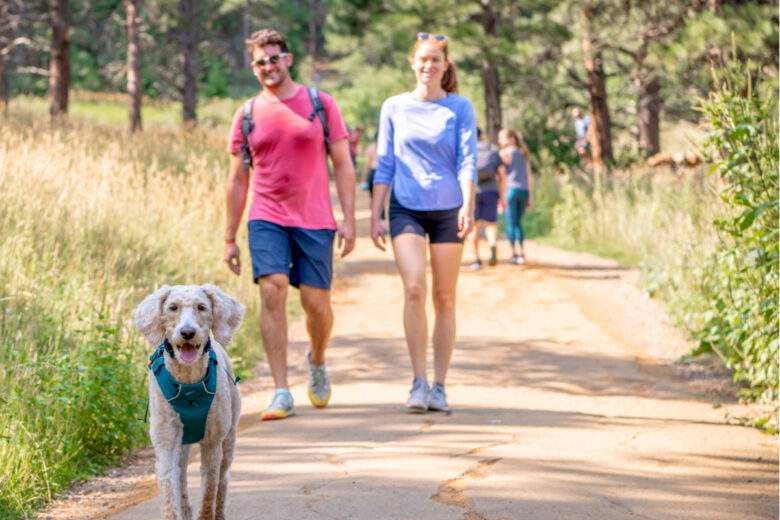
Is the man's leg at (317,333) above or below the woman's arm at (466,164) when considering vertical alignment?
below

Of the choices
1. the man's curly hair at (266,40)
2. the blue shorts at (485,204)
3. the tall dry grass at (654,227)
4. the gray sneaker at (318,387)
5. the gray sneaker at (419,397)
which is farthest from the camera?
the blue shorts at (485,204)

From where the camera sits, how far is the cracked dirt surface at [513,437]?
222 inches

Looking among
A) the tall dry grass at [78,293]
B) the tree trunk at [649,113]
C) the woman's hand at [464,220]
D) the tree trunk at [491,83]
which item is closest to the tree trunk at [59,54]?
the tree trunk at [491,83]

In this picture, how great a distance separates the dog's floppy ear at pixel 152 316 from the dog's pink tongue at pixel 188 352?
0.11 meters

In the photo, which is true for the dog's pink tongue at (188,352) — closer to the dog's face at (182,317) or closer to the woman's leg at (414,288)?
the dog's face at (182,317)

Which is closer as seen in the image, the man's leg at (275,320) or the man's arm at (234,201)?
the man's leg at (275,320)

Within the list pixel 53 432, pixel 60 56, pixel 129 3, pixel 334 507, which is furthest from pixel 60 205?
pixel 129 3

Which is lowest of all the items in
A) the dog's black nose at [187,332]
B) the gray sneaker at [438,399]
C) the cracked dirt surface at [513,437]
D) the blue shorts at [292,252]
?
the cracked dirt surface at [513,437]

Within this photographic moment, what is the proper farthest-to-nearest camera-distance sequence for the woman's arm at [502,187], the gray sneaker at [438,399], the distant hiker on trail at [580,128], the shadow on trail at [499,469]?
1. the distant hiker on trail at [580,128]
2. the woman's arm at [502,187]
3. the gray sneaker at [438,399]
4. the shadow on trail at [499,469]

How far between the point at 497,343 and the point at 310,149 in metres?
3.93

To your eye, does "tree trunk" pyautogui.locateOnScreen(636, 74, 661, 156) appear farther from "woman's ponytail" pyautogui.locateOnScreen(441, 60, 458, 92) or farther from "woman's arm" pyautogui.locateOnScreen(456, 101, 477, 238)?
"woman's arm" pyautogui.locateOnScreen(456, 101, 477, 238)

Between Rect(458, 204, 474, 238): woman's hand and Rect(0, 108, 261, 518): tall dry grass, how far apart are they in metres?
2.08

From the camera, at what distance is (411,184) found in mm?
7586

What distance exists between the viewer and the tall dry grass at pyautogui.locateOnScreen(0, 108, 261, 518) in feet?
20.5
